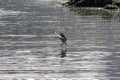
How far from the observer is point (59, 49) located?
3481cm

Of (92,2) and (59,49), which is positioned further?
(92,2)

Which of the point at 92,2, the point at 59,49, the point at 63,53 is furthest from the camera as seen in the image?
the point at 92,2

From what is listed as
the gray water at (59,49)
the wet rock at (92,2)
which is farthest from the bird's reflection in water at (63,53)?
Answer: the wet rock at (92,2)

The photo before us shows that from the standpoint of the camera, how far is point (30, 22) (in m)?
55.4

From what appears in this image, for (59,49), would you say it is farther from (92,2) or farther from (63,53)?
(92,2)

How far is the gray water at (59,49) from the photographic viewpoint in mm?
26109

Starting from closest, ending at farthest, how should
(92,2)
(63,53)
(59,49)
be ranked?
1. (63,53)
2. (59,49)
3. (92,2)

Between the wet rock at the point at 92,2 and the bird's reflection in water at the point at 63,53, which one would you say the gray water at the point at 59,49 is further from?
the wet rock at the point at 92,2

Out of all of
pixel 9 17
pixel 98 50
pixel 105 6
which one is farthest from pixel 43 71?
pixel 105 6

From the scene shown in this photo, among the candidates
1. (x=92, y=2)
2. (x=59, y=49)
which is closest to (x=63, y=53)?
(x=59, y=49)

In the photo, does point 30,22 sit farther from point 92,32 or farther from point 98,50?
point 98,50

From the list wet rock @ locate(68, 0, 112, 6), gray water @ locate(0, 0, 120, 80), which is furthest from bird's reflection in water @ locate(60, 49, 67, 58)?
wet rock @ locate(68, 0, 112, 6)

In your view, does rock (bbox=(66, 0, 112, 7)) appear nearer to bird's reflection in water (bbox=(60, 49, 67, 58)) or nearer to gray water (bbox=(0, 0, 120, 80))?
gray water (bbox=(0, 0, 120, 80))

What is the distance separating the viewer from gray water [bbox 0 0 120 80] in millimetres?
26109
